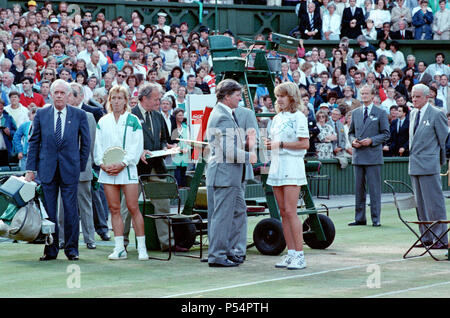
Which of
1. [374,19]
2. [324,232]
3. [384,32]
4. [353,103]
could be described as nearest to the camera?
[324,232]

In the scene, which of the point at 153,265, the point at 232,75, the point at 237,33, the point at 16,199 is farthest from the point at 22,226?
the point at 237,33

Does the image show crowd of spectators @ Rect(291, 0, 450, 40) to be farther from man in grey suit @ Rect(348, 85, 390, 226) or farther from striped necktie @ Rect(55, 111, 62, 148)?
striped necktie @ Rect(55, 111, 62, 148)

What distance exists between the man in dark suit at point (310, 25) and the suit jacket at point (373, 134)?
13295 mm

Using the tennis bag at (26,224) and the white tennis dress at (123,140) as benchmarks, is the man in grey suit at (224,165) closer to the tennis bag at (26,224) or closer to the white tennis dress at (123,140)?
the white tennis dress at (123,140)

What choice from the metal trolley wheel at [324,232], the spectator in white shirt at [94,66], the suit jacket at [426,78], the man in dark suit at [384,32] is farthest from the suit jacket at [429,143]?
the man in dark suit at [384,32]

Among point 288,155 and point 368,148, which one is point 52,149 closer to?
point 288,155

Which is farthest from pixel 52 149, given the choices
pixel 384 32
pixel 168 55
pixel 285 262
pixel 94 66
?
pixel 384 32

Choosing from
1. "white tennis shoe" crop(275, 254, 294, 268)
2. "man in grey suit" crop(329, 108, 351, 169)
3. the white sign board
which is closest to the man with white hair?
the white sign board

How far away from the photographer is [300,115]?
10078 mm

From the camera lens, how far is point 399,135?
834 inches

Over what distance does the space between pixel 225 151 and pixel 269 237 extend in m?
1.64

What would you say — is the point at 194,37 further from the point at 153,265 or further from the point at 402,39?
the point at 153,265
